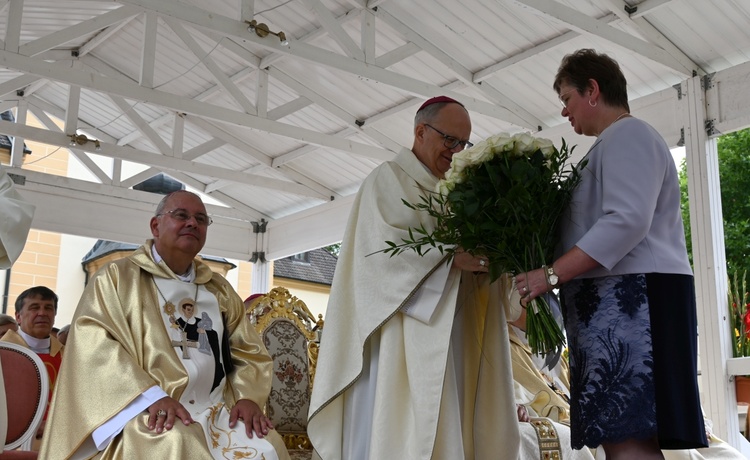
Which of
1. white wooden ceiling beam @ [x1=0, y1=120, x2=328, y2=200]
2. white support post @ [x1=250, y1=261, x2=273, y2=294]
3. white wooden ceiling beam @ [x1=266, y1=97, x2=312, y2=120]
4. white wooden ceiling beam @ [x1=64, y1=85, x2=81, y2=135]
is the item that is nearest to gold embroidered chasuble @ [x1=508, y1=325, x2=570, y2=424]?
white wooden ceiling beam @ [x1=266, y1=97, x2=312, y2=120]

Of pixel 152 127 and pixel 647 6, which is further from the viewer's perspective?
pixel 152 127

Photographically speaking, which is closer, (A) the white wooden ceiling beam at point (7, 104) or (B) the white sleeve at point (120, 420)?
(B) the white sleeve at point (120, 420)

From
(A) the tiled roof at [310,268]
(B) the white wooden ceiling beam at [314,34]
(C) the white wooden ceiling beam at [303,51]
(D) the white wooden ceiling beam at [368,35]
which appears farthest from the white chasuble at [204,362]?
(A) the tiled roof at [310,268]

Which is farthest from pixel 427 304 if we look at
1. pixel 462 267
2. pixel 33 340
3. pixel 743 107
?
pixel 743 107

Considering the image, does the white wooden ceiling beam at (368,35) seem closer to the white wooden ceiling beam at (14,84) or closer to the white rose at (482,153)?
the white wooden ceiling beam at (14,84)

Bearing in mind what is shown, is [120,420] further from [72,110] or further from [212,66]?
[72,110]

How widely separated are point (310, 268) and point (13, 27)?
56.5ft

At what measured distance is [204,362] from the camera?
12.2 feet

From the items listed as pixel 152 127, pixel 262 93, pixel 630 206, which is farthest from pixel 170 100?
pixel 630 206

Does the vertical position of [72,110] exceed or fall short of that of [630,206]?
it exceeds it

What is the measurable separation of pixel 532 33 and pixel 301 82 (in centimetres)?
322

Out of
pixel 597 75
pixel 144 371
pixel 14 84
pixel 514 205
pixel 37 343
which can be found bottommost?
pixel 144 371

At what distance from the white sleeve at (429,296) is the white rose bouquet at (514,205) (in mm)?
301

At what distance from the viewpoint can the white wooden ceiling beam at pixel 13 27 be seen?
8.20 m
